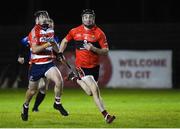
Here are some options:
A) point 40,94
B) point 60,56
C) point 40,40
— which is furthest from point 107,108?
point 40,40

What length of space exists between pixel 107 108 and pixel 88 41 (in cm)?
366

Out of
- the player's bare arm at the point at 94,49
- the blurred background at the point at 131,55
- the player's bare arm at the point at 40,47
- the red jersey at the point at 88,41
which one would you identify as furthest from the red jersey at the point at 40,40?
the blurred background at the point at 131,55

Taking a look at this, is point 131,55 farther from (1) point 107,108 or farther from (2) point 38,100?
(2) point 38,100

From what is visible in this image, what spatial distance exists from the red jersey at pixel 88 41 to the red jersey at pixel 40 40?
581mm

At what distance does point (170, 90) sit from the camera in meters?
25.0

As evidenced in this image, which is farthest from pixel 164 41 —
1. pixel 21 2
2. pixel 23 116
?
pixel 23 116

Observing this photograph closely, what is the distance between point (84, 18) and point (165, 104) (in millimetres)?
5474

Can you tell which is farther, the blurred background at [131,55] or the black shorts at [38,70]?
the blurred background at [131,55]

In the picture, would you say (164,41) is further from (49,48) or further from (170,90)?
(49,48)

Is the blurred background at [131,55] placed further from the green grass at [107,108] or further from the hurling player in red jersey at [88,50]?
the hurling player in red jersey at [88,50]

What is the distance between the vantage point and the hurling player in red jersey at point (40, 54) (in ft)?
46.0

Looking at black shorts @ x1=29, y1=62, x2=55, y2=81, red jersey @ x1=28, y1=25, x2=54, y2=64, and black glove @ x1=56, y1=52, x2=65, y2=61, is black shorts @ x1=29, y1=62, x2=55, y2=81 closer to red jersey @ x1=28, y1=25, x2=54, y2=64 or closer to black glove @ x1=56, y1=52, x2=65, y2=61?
red jersey @ x1=28, y1=25, x2=54, y2=64

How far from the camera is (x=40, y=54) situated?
14.5 m

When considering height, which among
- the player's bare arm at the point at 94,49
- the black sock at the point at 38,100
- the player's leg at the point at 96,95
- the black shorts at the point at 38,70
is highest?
the player's bare arm at the point at 94,49
